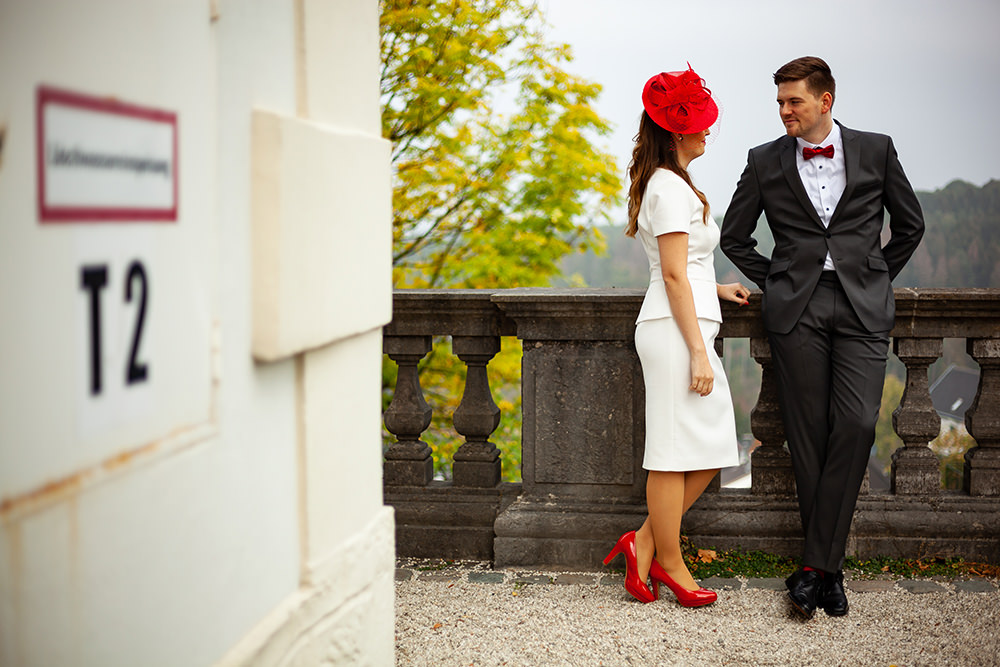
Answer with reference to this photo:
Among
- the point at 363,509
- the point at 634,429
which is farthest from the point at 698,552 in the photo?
the point at 363,509

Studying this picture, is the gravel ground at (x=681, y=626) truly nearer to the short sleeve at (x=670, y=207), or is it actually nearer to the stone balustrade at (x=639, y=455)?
the stone balustrade at (x=639, y=455)

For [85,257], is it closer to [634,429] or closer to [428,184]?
[634,429]

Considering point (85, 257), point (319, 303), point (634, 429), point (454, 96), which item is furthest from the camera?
point (454, 96)

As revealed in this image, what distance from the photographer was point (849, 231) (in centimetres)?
349

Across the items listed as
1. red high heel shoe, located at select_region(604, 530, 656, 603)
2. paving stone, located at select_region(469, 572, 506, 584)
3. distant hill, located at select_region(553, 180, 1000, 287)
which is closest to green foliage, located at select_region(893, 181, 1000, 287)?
distant hill, located at select_region(553, 180, 1000, 287)

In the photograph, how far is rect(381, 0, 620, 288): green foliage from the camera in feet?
30.5

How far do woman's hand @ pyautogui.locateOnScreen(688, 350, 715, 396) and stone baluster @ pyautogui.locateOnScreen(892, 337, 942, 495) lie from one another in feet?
4.07

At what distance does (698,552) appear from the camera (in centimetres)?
400

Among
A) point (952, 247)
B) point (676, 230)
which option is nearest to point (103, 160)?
point (676, 230)

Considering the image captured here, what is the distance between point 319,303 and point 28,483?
85cm

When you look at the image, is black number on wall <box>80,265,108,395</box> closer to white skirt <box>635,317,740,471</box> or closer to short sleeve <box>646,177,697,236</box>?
short sleeve <box>646,177,697,236</box>

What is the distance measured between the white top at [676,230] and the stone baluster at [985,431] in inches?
58.6

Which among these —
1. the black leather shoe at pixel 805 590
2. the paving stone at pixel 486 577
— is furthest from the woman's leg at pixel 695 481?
the paving stone at pixel 486 577

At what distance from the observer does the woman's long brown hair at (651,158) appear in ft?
11.2
